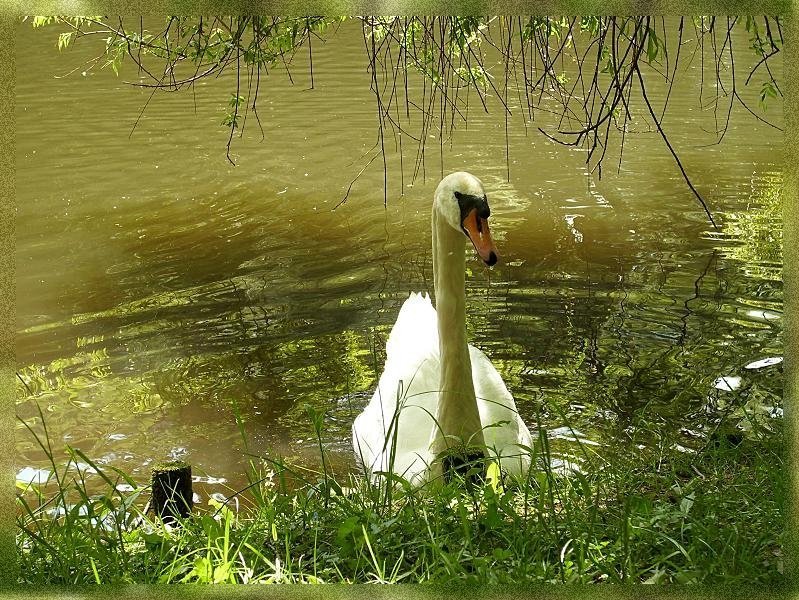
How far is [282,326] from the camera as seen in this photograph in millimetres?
7598

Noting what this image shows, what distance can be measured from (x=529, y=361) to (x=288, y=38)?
3.50m

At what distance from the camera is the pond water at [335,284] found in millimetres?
6254

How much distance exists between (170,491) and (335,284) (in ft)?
15.0

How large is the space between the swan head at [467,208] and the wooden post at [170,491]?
1.62 m

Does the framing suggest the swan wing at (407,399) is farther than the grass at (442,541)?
Yes

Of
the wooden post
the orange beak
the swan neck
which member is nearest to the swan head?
the orange beak

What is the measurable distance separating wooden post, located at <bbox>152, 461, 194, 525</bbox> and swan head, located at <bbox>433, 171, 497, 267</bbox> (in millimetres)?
1622

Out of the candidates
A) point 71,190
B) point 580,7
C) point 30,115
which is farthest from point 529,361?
point 30,115

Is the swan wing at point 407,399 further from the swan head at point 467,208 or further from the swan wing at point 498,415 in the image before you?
the swan head at point 467,208

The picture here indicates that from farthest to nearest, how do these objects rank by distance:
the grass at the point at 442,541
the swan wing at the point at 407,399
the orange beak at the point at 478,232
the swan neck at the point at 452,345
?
the swan wing at the point at 407,399 → the swan neck at the point at 452,345 → the orange beak at the point at 478,232 → the grass at the point at 442,541

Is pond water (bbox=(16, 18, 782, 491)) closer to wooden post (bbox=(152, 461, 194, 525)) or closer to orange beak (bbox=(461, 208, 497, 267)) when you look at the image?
wooden post (bbox=(152, 461, 194, 525))

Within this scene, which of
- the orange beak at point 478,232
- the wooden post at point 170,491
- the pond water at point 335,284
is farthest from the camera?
the pond water at point 335,284

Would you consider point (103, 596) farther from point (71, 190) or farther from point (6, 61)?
point (71, 190)

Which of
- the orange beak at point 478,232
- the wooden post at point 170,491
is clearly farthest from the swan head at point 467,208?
the wooden post at point 170,491
